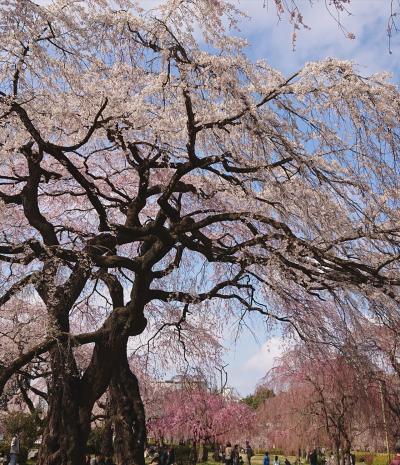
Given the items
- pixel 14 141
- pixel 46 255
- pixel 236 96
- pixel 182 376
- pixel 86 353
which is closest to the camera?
pixel 236 96

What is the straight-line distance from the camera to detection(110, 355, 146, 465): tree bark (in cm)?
782

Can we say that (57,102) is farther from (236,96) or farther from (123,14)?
(236,96)

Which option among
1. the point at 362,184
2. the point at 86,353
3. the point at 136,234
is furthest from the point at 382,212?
the point at 86,353

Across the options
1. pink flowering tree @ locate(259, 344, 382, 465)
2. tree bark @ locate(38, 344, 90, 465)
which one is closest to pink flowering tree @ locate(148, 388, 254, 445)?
pink flowering tree @ locate(259, 344, 382, 465)

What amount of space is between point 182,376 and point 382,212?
672 centimetres

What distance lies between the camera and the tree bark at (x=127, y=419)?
25.7ft

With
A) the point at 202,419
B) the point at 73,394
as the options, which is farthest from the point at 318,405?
the point at 73,394

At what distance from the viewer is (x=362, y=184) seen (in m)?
5.48

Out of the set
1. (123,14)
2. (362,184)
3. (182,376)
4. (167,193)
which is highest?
(123,14)

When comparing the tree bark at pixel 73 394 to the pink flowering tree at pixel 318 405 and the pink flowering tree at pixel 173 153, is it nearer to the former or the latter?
the pink flowering tree at pixel 173 153

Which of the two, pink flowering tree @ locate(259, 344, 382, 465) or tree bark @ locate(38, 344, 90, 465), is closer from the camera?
tree bark @ locate(38, 344, 90, 465)

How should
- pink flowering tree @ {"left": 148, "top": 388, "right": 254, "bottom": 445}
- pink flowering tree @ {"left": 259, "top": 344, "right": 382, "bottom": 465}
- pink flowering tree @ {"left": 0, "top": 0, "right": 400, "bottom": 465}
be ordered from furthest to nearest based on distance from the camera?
pink flowering tree @ {"left": 148, "top": 388, "right": 254, "bottom": 445}
pink flowering tree @ {"left": 259, "top": 344, "right": 382, "bottom": 465}
pink flowering tree @ {"left": 0, "top": 0, "right": 400, "bottom": 465}

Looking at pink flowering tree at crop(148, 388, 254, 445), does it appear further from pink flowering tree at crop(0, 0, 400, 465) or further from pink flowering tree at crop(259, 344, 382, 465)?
pink flowering tree at crop(0, 0, 400, 465)

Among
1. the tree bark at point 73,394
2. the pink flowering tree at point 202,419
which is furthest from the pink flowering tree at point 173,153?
the pink flowering tree at point 202,419
